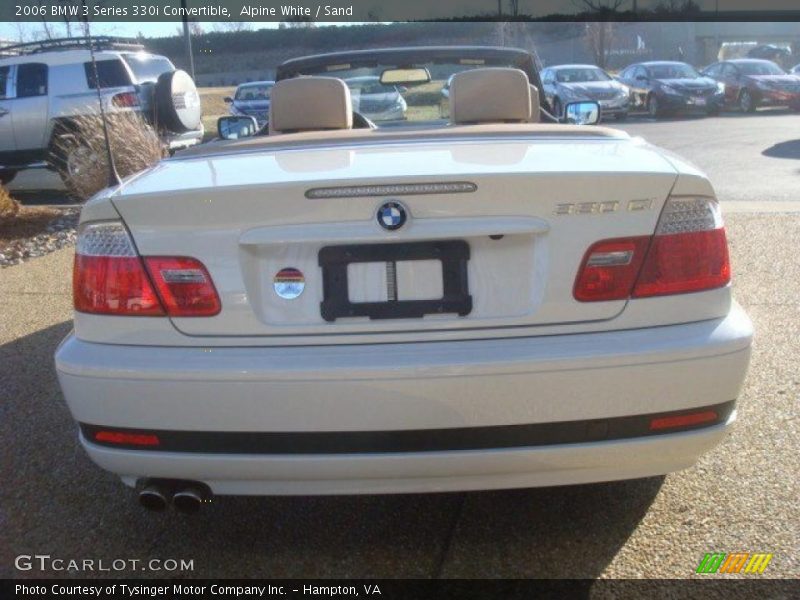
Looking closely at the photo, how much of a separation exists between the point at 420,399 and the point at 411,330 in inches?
8.0

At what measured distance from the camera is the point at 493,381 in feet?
8.25

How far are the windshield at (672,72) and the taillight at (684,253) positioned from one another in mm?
23754

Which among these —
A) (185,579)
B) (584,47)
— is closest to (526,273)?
(185,579)

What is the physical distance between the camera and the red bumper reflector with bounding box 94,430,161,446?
2.66 meters

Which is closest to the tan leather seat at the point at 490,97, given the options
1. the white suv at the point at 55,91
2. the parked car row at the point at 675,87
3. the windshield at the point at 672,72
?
the white suv at the point at 55,91

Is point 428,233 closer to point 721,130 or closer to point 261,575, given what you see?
point 261,575

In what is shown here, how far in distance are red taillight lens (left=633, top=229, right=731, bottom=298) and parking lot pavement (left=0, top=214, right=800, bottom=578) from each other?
0.89 meters

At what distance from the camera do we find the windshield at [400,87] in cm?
515

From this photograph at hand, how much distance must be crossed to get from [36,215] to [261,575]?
834 centimetres

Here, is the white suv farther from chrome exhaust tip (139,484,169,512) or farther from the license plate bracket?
the license plate bracket

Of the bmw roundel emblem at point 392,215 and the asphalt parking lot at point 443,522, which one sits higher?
the bmw roundel emblem at point 392,215

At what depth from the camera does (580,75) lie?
24.4 metres

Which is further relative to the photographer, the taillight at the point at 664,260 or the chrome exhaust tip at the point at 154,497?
the chrome exhaust tip at the point at 154,497

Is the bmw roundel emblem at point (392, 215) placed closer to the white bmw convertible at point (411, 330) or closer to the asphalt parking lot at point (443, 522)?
the white bmw convertible at point (411, 330)
